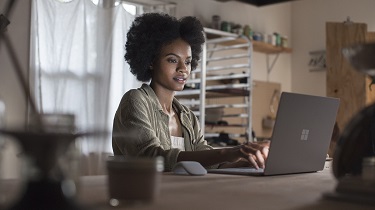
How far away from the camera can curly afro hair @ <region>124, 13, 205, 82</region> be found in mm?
2531

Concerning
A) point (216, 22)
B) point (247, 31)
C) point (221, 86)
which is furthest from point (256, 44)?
point (221, 86)

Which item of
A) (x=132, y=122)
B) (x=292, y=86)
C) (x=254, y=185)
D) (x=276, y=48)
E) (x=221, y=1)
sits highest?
(x=221, y=1)

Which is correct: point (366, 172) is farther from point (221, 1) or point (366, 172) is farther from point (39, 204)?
point (221, 1)

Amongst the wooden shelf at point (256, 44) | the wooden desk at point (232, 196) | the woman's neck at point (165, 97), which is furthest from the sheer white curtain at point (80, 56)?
the wooden desk at point (232, 196)

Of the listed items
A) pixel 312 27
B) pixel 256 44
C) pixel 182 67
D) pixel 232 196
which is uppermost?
pixel 312 27

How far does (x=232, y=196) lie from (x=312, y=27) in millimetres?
5544

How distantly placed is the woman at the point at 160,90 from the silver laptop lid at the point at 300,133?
0.36 meters

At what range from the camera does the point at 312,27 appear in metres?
6.16

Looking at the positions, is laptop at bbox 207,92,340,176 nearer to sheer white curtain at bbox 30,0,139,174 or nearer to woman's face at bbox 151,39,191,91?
woman's face at bbox 151,39,191,91

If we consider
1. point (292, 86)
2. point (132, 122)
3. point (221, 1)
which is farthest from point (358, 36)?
point (132, 122)

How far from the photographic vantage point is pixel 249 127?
4812mm

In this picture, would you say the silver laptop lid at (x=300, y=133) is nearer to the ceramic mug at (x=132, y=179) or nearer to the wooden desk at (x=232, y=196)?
the wooden desk at (x=232, y=196)

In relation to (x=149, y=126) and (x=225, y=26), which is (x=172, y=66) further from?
(x=225, y=26)

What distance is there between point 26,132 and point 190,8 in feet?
15.3
